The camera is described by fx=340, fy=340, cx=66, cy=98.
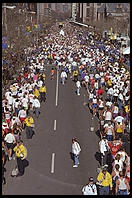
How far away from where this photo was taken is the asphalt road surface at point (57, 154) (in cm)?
1175

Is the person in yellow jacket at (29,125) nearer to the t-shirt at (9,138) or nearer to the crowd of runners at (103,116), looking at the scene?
the crowd of runners at (103,116)

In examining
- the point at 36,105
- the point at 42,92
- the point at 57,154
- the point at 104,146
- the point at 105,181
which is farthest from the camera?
the point at 42,92

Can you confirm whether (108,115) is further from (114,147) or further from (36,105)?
(36,105)

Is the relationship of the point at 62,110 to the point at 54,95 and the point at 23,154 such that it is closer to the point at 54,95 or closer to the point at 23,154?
the point at 54,95

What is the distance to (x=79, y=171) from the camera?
42.3 feet

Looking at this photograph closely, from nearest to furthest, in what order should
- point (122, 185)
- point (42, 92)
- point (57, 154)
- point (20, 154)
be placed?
point (122, 185)
point (20, 154)
point (57, 154)
point (42, 92)

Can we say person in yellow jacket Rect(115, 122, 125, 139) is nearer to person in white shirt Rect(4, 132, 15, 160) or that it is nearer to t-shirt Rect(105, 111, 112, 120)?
t-shirt Rect(105, 111, 112, 120)

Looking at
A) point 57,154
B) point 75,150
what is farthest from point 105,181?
point 57,154

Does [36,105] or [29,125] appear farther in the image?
[36,105]

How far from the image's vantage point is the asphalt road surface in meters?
11.8

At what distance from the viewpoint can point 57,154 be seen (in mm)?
14375

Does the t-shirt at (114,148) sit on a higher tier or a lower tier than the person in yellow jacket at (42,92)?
lower

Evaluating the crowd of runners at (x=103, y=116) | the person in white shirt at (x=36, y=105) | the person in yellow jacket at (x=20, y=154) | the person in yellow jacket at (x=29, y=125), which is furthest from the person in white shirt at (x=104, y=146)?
the person in white shirt at (x=36, y=105)

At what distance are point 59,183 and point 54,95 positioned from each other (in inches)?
521
